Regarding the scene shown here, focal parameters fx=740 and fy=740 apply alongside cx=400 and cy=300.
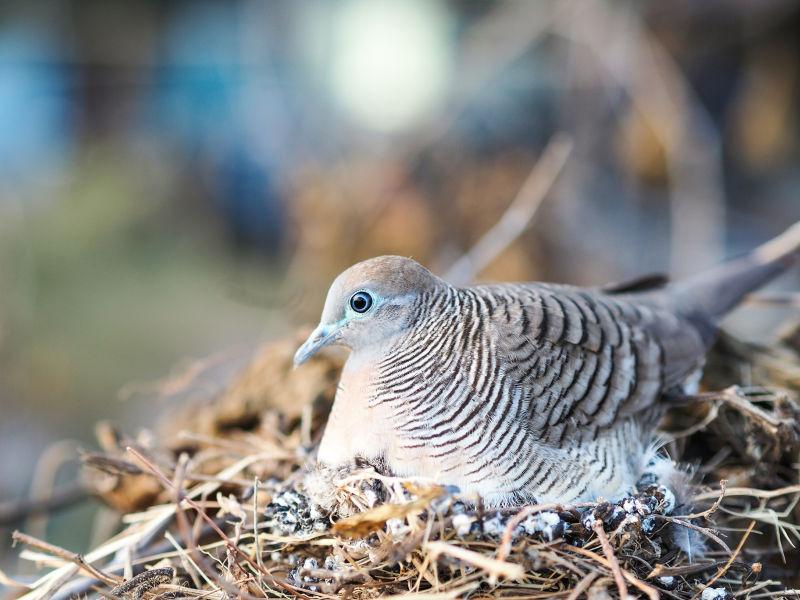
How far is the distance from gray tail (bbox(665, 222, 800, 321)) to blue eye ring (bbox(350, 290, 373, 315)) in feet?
2.96

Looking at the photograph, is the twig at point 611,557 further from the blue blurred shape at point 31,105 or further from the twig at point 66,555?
the blue blurred shape at point 31,105

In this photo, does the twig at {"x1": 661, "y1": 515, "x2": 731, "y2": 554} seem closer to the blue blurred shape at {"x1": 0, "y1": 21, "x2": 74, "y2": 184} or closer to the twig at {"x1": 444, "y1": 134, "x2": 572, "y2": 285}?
the twig at {"x1": 444, "y1": 134, "x2": 572, "y2": 285}

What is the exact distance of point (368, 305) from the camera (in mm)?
1472

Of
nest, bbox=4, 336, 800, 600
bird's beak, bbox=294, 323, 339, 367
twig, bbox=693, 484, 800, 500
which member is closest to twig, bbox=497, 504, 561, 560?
nest, bbox=4, 336, 800, 600

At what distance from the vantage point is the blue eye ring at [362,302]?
1.46m

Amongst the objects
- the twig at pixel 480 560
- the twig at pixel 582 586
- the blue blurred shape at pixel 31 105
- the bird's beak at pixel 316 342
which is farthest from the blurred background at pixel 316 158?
the twig at pixel 582 586

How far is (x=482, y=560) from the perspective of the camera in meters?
1.09

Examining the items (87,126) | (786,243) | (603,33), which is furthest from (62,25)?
(786,243)

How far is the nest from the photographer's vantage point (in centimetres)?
126

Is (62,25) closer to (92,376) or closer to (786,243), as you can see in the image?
(92,376)

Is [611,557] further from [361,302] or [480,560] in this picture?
[361,302]

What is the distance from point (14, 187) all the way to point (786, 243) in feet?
22.2

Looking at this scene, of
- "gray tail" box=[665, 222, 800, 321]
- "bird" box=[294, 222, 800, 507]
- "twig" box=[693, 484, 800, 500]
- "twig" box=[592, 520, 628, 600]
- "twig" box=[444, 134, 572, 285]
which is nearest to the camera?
"twig" box=[592, 520, 628, 600]

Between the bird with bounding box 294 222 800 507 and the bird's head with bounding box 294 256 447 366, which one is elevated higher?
the bird's head with bounding box 294 256 447 366
